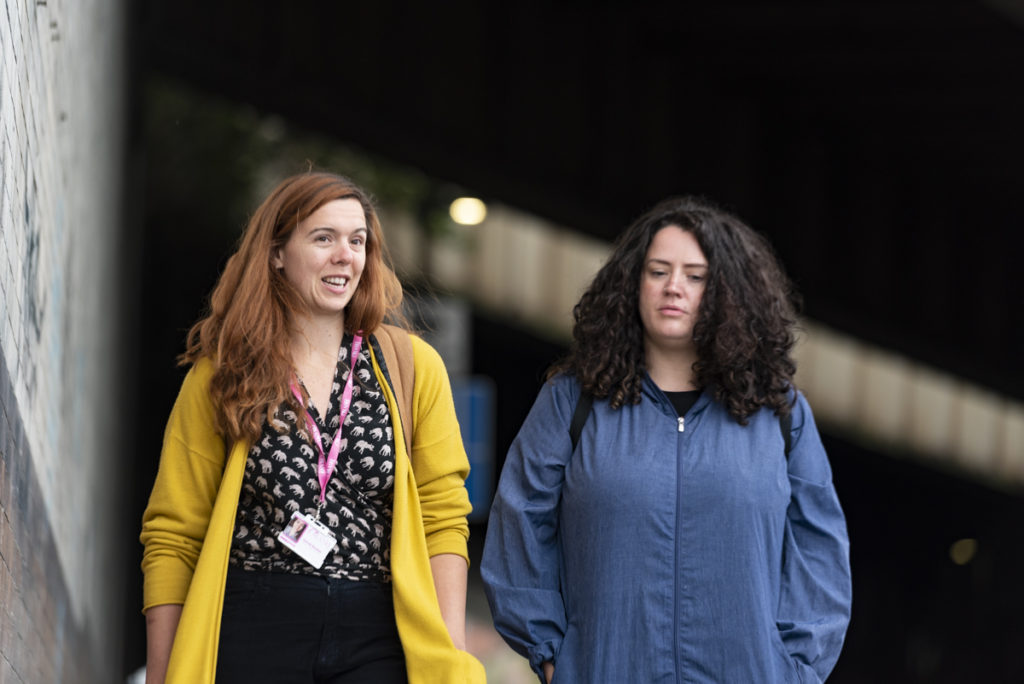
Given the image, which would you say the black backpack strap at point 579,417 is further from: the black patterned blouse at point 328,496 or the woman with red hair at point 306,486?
the black patterned blouse at point 328,496

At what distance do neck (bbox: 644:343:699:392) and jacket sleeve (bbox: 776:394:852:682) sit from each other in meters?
0.30

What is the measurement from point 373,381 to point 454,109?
805cm

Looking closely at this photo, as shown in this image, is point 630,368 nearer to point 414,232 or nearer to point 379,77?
point 379,77

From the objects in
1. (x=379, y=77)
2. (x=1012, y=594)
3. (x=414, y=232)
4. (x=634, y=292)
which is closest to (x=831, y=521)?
(x=634, y=292)

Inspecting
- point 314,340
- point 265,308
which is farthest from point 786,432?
point 265,308

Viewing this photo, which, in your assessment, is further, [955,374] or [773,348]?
[955,374]

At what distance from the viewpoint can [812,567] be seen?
4.24 meters

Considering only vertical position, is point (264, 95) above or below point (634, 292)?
above

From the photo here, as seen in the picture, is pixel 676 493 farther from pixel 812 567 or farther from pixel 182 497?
pixel 182 497

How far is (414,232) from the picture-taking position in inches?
876

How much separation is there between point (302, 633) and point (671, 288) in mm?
1362

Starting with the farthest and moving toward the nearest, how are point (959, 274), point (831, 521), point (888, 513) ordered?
point (888, 513), point (959, 274), point (831, 521)

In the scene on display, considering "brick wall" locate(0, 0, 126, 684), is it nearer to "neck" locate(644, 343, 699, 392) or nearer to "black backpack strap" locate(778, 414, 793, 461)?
"neck" locate(644, 343, 699, 392)

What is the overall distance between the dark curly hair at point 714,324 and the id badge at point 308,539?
0.97 meters
